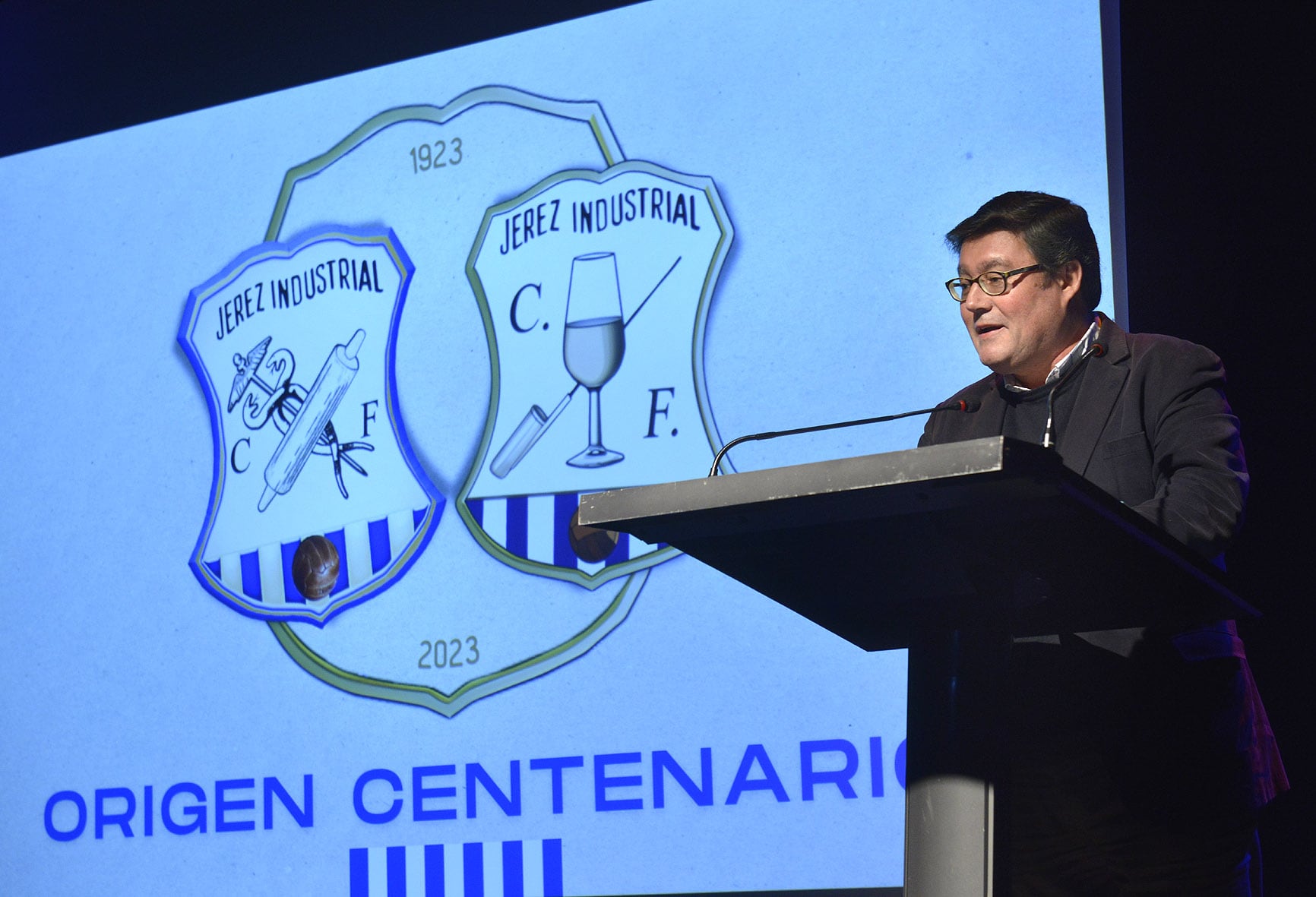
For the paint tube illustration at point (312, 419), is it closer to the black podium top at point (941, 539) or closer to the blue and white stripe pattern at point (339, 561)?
the blue and white stripe pattern at point (339, 561)

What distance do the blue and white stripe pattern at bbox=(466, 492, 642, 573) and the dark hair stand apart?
1.15 m

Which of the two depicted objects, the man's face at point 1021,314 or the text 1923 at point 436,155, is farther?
the text 1923 at point 436,155

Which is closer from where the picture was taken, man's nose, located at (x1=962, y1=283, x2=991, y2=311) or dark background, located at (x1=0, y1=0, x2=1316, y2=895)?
man's nose, located at (x1=962, y1=283, x2=991, y2=311)

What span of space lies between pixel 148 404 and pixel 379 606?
2.67 ft

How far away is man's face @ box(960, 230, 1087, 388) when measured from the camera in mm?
1573

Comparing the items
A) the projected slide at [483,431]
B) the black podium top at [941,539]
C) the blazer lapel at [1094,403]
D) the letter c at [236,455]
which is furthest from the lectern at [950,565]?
the letter c at [236,455]

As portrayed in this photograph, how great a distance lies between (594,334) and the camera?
2633 millimetres

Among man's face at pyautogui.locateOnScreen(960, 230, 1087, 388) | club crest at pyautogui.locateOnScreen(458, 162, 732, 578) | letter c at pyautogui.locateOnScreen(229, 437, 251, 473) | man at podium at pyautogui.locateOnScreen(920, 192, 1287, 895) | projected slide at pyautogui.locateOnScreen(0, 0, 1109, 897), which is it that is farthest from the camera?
letter c at pyautogui.locateOnScreen(229, 437, 251, 473)

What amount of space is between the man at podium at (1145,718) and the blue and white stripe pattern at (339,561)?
163 centimetres

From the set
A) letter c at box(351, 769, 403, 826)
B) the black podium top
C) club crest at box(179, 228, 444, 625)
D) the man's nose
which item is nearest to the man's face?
the man's nose

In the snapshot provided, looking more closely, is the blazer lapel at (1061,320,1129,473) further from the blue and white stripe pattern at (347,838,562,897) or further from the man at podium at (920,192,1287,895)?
the blue and white stripe pattern at (347,838,562,897)

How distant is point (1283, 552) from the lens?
6.95ft

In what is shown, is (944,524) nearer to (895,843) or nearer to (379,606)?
(895,843)

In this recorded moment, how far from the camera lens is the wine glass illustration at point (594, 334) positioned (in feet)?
8.55
